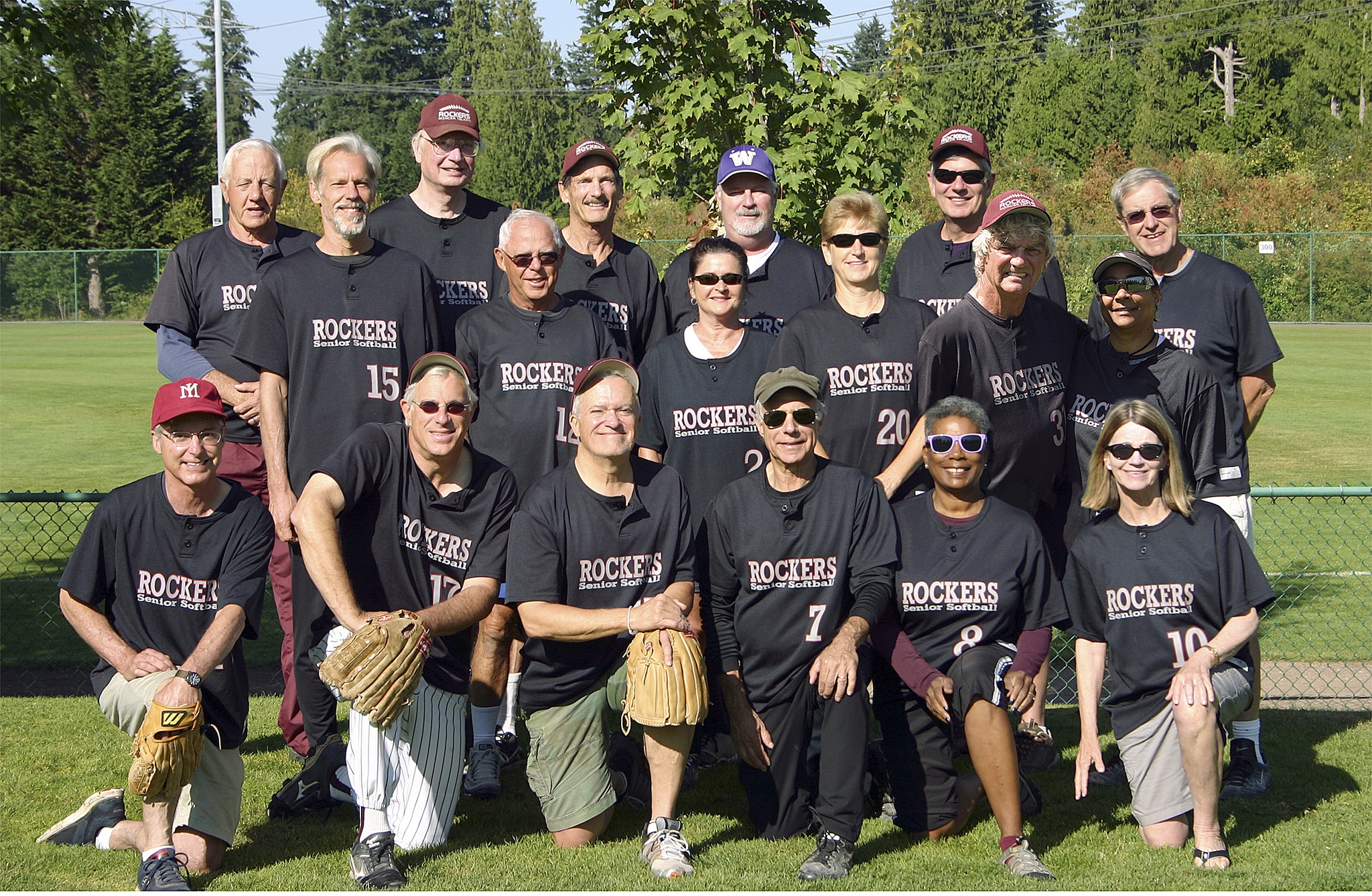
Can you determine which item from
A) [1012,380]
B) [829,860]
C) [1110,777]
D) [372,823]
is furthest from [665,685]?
[1110,777]

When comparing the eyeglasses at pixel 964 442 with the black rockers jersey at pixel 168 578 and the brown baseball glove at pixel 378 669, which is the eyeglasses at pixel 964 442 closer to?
the brown baseball glove at pixel 378 669

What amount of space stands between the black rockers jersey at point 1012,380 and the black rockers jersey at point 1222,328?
0.38 metres

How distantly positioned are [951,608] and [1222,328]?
1965mm

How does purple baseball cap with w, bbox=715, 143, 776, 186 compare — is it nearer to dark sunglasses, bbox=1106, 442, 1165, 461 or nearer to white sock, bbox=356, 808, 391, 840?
dark sunglasses, bbox=1106, 442, 1165, 461

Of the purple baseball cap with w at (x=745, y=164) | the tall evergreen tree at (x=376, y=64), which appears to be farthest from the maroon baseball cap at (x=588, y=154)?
the tall evergreen tree at (x=376, y=64)

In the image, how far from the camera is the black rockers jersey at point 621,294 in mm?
5934

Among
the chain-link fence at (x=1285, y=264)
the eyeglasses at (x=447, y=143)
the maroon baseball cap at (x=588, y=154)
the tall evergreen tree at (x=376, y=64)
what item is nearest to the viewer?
the eyeglasses at (x=447, y=143)

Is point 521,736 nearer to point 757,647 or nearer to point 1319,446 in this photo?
point 757,647

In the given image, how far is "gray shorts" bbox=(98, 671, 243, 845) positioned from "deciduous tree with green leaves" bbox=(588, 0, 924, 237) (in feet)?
16.8

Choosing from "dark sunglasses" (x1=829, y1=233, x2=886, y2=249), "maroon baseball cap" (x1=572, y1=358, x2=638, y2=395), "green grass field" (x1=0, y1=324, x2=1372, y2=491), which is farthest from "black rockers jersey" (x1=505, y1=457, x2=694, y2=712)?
"green grass field" (x1=0, y1=324, x2=1372, y2=491)

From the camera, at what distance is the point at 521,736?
600 cm

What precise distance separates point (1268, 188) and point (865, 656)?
37.4m

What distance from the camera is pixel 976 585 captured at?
15.1ft

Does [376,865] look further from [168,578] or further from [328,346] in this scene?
[328,346]
